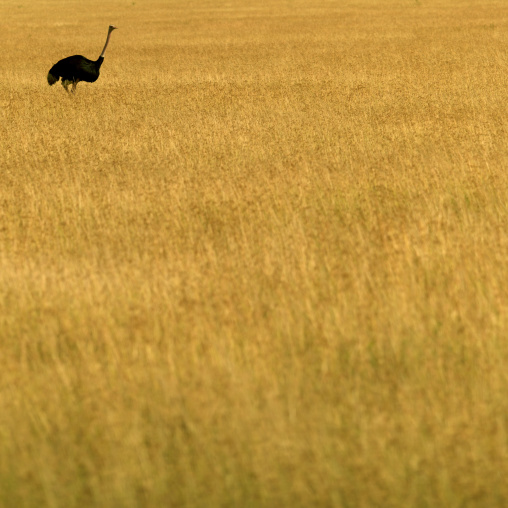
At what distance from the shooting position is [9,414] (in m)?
4.54

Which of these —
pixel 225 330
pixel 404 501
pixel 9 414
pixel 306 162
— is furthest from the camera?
pixel 306 162

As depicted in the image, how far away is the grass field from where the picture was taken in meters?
4.04

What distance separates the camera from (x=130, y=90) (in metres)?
17.8

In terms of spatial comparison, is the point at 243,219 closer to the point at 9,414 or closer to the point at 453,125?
the point at 9,414

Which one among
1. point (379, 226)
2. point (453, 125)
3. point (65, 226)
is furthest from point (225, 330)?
point (453, 125)

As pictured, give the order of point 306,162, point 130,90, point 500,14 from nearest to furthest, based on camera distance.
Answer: point 306,162 < point 130,90 < point 500,14

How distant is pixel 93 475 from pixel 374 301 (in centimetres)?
238

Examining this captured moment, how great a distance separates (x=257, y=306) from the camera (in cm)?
582

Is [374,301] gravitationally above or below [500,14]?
above

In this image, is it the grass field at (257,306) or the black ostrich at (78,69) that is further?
the black ostrich at (78,69)

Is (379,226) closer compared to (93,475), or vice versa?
(93,475)

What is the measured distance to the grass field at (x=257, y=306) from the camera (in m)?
4.04

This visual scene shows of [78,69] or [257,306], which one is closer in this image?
[257,306]

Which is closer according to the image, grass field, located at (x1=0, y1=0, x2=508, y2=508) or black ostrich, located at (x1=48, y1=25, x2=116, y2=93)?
grass field, located at (x1=0, y1=0, x2=508, y2=508)
